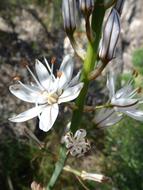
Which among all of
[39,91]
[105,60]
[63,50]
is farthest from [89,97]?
[105,60]

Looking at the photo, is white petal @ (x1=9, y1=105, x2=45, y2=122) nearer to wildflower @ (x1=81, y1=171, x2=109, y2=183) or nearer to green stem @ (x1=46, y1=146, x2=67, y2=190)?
green stem @ (x1=46, y1=146, x2=67, y2=190)

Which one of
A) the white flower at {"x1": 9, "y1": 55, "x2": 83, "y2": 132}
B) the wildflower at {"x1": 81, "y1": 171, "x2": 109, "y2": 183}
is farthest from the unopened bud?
the wildflower at {"x1": 81, "y1": 171, "x2": 109, "y2": 183}

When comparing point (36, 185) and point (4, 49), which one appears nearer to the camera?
point (36, 185)

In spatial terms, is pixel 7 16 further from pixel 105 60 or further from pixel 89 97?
pixel 105 60

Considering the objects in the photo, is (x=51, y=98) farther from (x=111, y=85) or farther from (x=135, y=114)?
(x=135, y=114)

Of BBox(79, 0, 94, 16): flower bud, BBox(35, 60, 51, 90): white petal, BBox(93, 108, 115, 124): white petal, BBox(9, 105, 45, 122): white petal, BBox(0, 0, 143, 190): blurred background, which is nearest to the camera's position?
BBox(79, 0, 94, 16): flower bud

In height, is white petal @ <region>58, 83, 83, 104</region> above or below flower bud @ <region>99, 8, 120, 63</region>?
below
